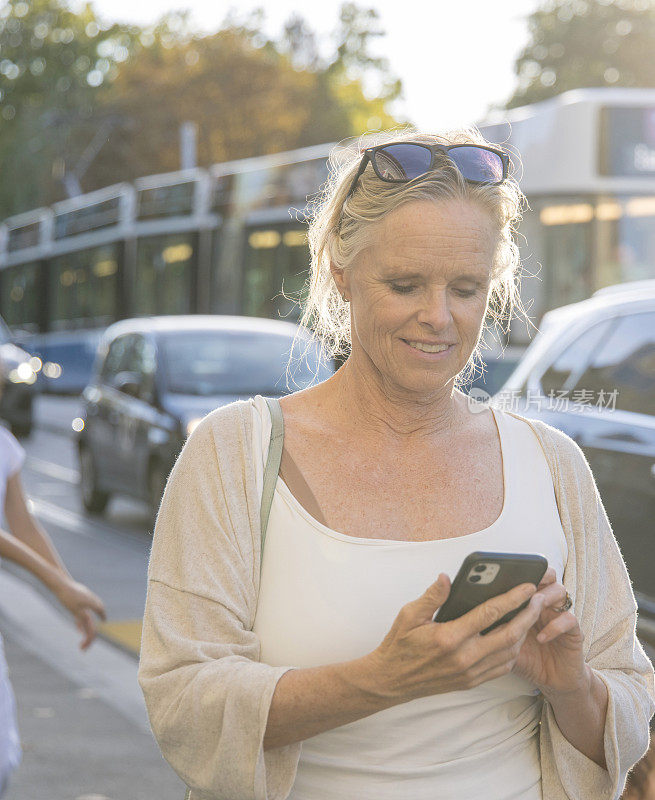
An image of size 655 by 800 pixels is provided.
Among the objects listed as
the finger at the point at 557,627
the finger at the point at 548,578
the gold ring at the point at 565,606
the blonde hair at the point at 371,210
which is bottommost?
the finger at the point at 557,627

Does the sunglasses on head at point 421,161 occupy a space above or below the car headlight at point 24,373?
above

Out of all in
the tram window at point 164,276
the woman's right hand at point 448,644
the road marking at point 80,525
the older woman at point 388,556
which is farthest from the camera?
the tram window at point 164,276

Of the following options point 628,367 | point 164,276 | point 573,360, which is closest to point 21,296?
point 164,276

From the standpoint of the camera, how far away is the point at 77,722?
5.75 metres

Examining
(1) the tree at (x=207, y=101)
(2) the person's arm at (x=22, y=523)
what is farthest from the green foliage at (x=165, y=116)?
(2) the person's arm at (x=22, y=523)

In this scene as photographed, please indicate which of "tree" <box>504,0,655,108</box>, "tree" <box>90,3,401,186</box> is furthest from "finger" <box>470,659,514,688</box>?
"tree" <box>504,0,655,108</box>

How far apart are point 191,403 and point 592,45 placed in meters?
41.3

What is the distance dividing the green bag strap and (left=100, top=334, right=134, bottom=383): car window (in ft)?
33.5

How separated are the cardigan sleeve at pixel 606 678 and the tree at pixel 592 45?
1889 inches

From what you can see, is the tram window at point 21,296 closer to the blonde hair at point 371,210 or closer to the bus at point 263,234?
the bus at point 263,234

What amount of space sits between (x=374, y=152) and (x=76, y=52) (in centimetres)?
5932

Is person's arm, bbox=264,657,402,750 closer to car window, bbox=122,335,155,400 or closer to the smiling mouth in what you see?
the smiling mouth

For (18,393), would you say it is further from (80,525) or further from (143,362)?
(143,362)

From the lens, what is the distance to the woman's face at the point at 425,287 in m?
2.14
